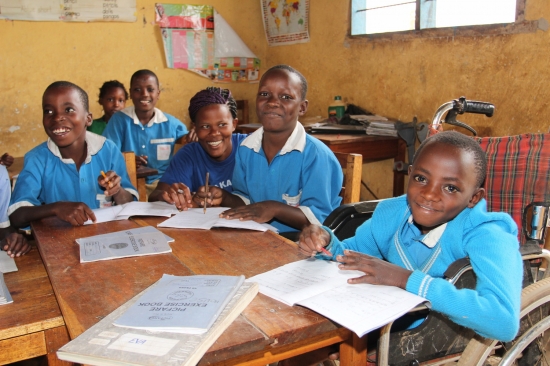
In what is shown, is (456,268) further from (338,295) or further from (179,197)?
(179,197)

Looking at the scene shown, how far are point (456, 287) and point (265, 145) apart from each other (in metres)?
1.15

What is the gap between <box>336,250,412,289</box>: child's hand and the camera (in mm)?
1146

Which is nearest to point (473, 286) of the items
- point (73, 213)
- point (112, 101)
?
point (73, 213)

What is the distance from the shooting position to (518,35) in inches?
116

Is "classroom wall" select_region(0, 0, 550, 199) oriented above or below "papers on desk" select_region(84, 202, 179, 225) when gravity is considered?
above

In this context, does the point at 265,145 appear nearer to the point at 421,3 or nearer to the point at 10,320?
the point at 10,320

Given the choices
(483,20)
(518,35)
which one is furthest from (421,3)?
(518,35)

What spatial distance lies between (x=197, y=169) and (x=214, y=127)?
0.21 m

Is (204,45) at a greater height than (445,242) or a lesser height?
greater

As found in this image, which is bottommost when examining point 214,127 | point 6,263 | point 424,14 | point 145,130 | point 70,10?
point 6,263

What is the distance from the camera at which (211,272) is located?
51.7 inches

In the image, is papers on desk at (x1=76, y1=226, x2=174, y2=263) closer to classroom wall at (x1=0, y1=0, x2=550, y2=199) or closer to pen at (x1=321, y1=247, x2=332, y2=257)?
pen at (x1=321, y1=247, x2=332, y2=257)

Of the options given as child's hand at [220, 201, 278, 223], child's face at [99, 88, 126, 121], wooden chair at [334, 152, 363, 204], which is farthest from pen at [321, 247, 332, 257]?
child's face at [99, 88, 126, 121]

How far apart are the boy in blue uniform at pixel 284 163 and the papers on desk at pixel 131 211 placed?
191 millimetres
